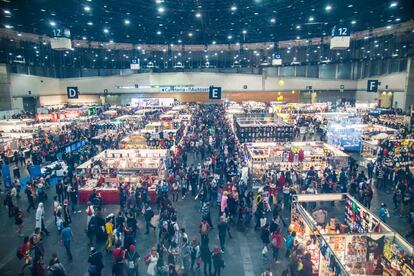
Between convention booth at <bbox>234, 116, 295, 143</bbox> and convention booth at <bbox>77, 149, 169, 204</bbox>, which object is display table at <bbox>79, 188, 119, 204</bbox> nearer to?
convention booth at <bbox>77, 149, 169, 204</bbox>

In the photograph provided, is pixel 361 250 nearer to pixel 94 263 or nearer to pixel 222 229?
pixel 222 229

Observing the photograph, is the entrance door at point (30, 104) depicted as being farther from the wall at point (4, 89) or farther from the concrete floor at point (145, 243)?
the concrete floor at point (145, 243)

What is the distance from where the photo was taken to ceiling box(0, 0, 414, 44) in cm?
1900

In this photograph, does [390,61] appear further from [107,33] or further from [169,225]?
[169,225]

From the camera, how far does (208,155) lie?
19422mm

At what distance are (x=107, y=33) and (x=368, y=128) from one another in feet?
86.2

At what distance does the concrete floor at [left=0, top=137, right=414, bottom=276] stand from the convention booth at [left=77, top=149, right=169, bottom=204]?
720mm

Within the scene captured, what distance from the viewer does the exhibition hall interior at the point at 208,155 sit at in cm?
801

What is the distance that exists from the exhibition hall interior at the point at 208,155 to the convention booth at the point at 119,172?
0.08 meters

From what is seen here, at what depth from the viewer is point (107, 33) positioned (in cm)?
3077

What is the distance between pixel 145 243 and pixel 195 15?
18.9 metres

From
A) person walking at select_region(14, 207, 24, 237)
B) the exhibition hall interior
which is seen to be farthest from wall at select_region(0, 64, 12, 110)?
person walking at select_region(14, 207, 24, 237)

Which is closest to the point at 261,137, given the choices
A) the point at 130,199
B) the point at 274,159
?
the point at 274,159

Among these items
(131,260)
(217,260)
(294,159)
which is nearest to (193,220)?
(217,260)
